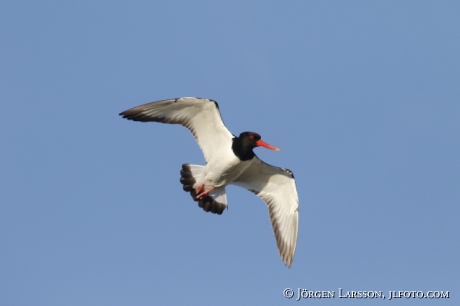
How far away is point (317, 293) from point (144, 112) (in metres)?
5.47

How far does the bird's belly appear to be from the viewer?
1289cm

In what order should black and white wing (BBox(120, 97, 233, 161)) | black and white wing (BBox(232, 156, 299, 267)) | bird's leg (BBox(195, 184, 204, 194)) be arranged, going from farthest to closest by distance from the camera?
bird's leg (BBox(195, 184, 204, 194)) → black and white wing (BBox(232, 156, 299, 267)) → black and white wing (BBox(120, 97, 233, 161))

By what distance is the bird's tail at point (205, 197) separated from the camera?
13578 mm

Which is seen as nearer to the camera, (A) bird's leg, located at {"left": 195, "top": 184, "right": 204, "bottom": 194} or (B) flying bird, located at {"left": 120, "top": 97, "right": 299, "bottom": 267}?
(B) flying bird, located at {"left": 120, "top": 97, "right": 299, "bottom": 267}

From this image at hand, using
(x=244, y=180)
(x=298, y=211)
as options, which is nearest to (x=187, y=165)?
(x=244, y=180)

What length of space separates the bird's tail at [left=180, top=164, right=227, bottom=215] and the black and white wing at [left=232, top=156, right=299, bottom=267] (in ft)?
1.84

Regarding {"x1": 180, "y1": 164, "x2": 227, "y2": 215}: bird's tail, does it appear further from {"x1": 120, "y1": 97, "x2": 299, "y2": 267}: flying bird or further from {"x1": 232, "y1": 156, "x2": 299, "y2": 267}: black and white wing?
{"x1": 232, "y1": 156, "x2": 299, "y2": 267}: black and white wing

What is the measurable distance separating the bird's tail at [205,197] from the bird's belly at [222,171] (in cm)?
31

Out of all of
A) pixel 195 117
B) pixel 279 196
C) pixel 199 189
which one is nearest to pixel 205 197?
pixel 199 189

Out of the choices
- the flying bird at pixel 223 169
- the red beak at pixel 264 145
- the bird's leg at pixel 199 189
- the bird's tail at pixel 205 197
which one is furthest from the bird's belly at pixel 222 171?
the red beak at pixel 264 145

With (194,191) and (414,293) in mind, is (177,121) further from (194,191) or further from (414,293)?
(414,293)

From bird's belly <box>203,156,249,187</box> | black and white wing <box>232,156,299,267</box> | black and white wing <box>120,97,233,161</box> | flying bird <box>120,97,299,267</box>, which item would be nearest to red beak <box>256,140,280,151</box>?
flying bird <box>120,97,299,267</box>

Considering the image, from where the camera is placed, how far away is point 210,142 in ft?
44.0

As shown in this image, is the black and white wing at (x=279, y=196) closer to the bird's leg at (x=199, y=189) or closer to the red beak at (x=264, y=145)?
the red beak at (x=264, y=145)
